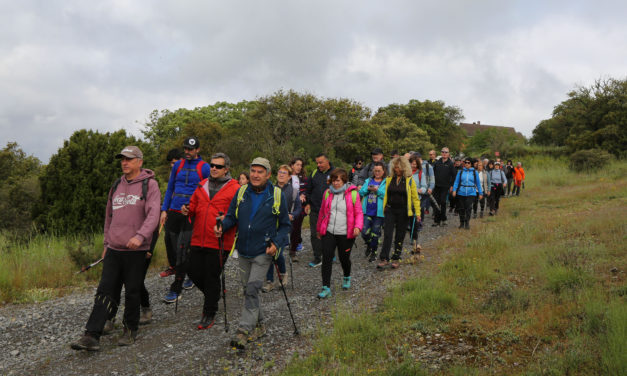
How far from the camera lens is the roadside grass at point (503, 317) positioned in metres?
3.67

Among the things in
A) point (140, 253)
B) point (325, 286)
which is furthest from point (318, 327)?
point (140, 253)

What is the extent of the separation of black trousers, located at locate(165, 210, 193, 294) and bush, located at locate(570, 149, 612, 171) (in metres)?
29.9

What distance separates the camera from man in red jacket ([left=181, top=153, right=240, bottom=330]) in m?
4.96

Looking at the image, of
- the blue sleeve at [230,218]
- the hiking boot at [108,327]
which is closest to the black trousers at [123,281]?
the hiking boot at [108,327]

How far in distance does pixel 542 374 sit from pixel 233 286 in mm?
5083

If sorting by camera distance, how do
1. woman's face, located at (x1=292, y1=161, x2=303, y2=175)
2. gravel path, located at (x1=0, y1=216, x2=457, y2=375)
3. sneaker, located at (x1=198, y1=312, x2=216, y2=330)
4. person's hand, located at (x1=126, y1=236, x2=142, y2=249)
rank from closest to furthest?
1. gravel path, located at (x1=0, y1=216, x2=457, y2=375)
2. person's hand, located at (x1=126, y1=236, x2=142, y2=249)
3. sneaker, located at (x1=198, y1=312, x2=216, y2=330)
4. woman's face, located at (x1=292, y1=161, x2=303, y2=175)

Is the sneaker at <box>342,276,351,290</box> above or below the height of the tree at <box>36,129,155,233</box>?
below

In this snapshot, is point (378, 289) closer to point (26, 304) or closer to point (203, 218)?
point (203, 218)

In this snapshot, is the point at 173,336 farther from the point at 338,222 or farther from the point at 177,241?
the point at 338,222

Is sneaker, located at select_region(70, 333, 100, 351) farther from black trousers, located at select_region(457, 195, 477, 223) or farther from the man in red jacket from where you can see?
black trousers, located at select_region(457, 195, 477, 223)

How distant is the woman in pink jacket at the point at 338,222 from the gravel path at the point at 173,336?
55 cm

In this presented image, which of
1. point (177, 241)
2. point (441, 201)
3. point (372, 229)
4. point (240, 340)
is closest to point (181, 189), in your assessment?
point (177, 241)

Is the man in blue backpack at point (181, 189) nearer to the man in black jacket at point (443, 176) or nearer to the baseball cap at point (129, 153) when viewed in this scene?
the baseball cap at point (129, 153)

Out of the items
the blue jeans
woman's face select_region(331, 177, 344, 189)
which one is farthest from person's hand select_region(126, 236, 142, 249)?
the blue jeans
